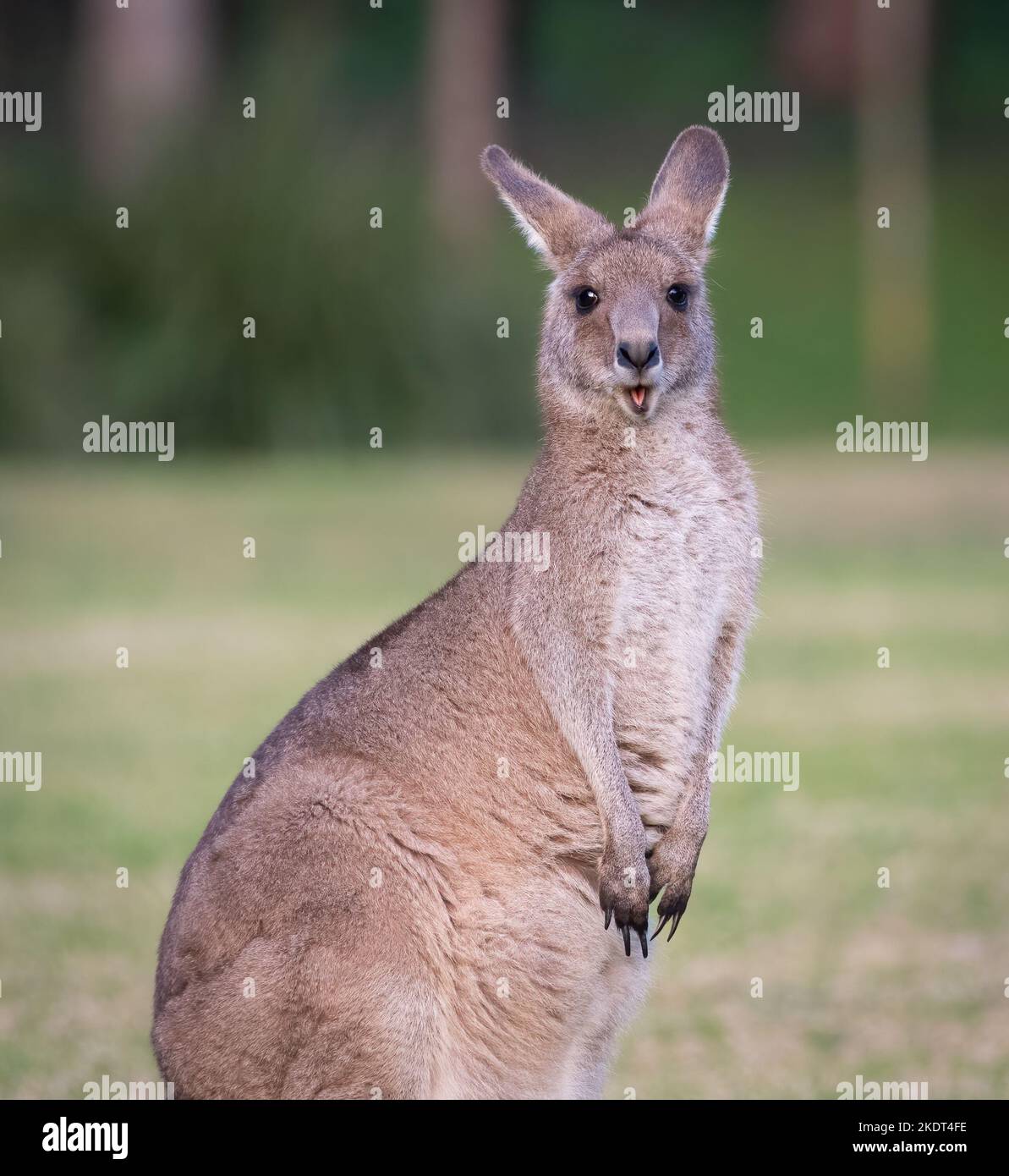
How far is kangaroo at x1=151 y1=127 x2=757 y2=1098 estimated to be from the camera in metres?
4.38

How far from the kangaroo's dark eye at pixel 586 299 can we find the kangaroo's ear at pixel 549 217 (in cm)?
17

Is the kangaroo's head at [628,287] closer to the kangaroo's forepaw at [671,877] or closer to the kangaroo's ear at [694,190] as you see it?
the kangaroo's ear at [694,190]

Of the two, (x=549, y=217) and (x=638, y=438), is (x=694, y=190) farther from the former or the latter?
(x=638, y=438)

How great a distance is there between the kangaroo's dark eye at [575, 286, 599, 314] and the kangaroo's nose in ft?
0.92

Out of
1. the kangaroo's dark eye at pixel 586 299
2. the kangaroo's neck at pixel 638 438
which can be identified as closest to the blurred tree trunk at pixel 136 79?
the kangaroo's dark eye at pixel 586 299

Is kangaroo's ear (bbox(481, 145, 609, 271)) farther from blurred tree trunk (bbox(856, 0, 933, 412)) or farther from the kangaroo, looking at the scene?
blurred tree trunk (bbox(856, 0, 933, 412))

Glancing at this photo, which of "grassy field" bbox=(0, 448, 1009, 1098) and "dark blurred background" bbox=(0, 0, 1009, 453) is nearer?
"grassy field" bbox=(0, 448, 1009, 1098)

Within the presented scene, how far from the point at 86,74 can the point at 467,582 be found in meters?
26.5

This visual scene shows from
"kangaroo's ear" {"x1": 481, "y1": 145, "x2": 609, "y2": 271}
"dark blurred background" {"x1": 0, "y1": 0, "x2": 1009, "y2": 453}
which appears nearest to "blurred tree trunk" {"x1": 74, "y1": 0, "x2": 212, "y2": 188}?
"dark blurred background" {"x1": 0, "y1": 0, "x2": 1009, "y2": 453}

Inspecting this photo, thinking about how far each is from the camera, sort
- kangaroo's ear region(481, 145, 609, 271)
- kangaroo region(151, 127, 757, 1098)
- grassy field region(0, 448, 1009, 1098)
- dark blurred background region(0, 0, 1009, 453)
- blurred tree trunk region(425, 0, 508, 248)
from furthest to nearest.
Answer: blurred tree trunk region(425, 0, 508, 248)
dark blurred background region(0, 0, 1009, 453)
grassy field region(0, 448, 1009, 1098)
kangaroo's ear region(481, 145, 609, 271)
kangaroo region(151, 127, 757, 1098)

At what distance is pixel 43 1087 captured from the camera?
5.56 m

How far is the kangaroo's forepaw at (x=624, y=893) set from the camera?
4.66 metres

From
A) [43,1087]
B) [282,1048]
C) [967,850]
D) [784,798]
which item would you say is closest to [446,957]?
[282,1048]

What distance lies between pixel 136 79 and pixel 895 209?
9.60 meters
